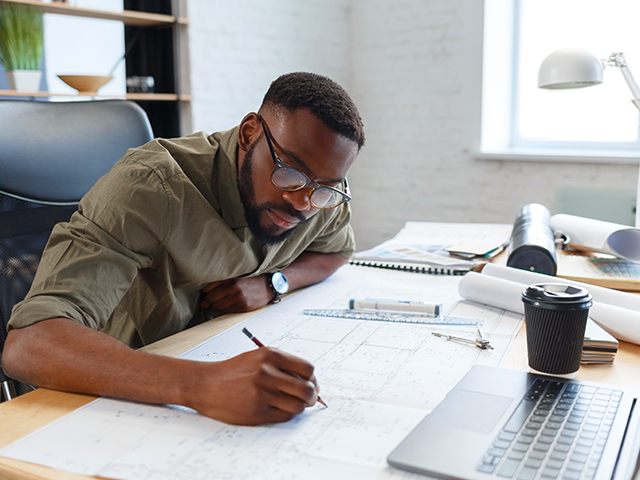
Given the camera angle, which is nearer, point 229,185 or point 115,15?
point 229,185

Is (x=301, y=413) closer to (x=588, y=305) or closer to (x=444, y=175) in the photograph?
(x=588, y=305)

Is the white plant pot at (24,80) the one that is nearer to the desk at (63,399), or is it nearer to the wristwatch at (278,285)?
the wristwatch at (278,285)

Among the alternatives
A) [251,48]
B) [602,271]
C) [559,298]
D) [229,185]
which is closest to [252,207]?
[229,185]

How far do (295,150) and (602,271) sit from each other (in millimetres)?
809

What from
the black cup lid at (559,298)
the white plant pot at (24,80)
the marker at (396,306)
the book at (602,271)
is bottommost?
the marker at (396,306)

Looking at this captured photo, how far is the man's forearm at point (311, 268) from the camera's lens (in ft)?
4.58

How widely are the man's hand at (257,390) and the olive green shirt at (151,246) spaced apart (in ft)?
0.93

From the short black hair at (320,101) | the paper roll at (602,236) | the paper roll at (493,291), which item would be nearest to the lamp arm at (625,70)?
the paper roll at (602,236)

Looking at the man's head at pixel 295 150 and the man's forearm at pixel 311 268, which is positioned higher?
the man's head at pixel 295 150

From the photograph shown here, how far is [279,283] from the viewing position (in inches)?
51.9

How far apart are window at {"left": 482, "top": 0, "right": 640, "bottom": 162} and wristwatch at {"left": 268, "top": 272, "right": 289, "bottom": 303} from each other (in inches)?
89.6

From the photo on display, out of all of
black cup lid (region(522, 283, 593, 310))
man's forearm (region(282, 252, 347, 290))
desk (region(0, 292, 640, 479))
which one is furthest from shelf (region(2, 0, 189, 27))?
black cup lid (region(522, 283, 593, 310))

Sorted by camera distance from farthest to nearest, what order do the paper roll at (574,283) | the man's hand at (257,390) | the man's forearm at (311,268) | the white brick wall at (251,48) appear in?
the white brick wall at (251,48) → the man's forearm at (311,268) → the paper roll at (574,283) → the man's hand at (257,390)

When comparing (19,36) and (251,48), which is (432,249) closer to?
(19,36)
